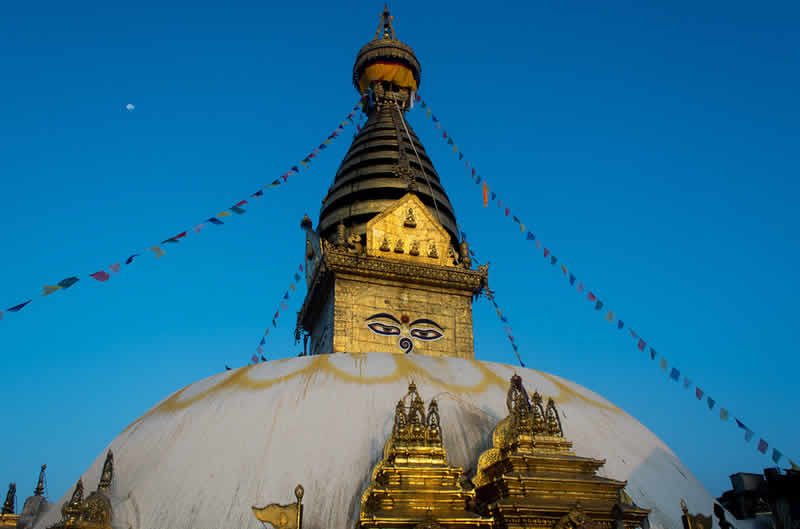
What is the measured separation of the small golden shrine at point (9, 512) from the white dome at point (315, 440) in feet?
11.8

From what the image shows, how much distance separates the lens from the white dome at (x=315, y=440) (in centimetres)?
744

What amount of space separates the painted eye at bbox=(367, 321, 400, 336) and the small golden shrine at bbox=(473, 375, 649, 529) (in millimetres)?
7063

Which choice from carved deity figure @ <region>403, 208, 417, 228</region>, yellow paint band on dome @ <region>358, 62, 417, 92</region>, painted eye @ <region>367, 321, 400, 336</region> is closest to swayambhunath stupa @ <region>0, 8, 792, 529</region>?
painted eye @ <region>367, 321, 400, 336</region>

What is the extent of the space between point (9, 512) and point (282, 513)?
810cm

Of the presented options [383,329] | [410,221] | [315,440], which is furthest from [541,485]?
[410,221]

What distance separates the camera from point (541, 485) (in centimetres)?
704

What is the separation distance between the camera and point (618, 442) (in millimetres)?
9352

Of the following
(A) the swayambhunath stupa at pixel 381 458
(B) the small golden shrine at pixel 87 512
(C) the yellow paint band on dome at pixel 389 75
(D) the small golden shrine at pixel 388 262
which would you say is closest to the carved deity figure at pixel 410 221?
(D) the small golden shrine at pixel 388 262

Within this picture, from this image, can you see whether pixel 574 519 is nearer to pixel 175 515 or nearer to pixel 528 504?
pixel 528 504

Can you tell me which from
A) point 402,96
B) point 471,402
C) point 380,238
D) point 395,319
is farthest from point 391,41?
point 471,402

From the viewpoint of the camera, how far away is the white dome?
744cm

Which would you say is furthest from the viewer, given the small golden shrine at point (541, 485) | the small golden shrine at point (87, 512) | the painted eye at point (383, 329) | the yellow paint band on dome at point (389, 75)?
the yellow paint band on dome at point (389, 75)

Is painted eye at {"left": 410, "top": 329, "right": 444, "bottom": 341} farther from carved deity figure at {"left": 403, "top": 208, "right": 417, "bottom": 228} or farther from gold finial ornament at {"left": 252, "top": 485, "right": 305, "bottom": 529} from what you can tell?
gold finial ornament at {"left": 252, "top": 485, "right": 305, "bottom": 529}

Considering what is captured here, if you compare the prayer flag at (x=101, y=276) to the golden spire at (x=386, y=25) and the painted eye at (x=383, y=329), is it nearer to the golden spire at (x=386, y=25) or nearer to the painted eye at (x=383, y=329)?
the painted eye at (x=383, y=329)
